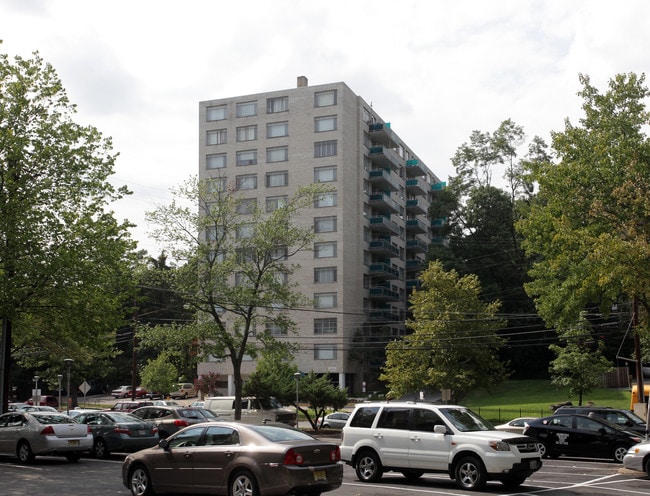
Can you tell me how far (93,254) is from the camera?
1086 inches

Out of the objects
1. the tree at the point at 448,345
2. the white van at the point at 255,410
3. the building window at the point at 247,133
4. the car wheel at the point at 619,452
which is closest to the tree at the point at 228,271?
the white van at the point at 255,410

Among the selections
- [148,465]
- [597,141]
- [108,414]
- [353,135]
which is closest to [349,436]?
[148,465]

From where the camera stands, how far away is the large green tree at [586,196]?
30.4 m

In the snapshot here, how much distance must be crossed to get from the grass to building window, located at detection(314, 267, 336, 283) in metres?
17.6

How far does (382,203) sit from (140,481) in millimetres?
72440

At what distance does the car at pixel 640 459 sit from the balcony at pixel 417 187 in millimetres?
79502

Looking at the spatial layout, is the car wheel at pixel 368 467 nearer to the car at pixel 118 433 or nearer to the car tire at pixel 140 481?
the car tire at pixel 140 481

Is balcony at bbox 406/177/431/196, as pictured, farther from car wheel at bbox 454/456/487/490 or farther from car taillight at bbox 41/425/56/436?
car wheel at bbox 454/456/487/490

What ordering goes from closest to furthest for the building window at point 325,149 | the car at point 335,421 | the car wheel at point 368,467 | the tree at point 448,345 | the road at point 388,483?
the road at point 388,483 < the car wheel at point 368,467 < the car at point 335,421 < the tree at point 448,345 < the building window at point 325,149

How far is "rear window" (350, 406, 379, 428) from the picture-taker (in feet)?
58.9

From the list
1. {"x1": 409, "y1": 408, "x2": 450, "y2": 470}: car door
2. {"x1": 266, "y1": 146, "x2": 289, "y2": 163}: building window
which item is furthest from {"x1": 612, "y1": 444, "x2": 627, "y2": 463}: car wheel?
{"x1": 266, "y1": 146, "x2": 289, "y2": 163}: building window

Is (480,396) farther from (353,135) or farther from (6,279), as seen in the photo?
(6,279)

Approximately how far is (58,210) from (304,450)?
1806cm

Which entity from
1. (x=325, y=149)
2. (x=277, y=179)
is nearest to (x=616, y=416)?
(x=325, y=149)
